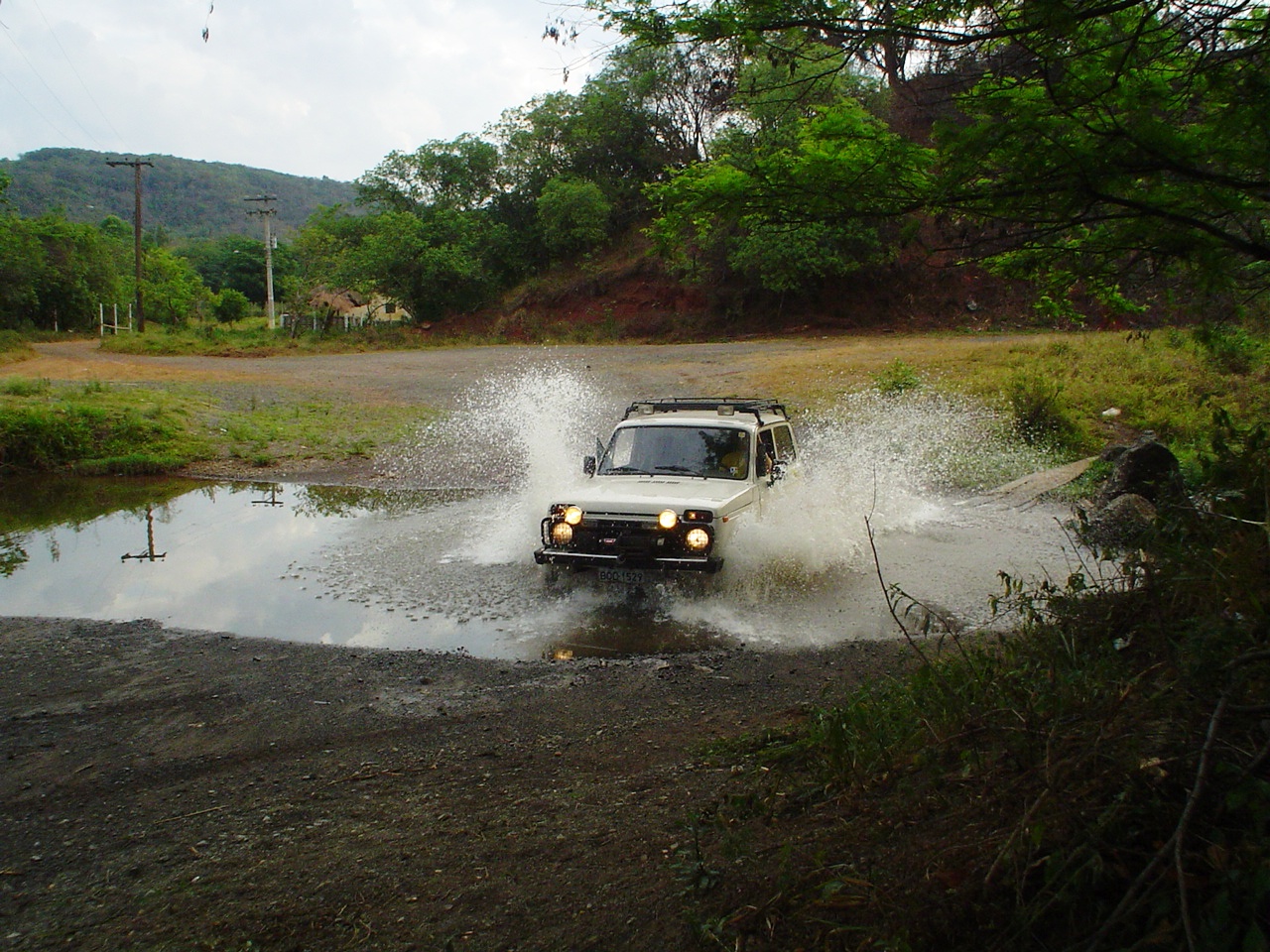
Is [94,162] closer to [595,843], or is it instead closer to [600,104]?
[600,104]

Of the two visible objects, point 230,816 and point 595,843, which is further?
point 230,816

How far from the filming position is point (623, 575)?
815 centimetres

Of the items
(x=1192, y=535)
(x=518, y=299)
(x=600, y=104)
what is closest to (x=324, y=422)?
(x=1192, y=535)

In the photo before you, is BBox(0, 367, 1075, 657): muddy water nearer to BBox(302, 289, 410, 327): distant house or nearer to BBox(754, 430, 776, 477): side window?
BBox(754, 430, 776, 477): side window

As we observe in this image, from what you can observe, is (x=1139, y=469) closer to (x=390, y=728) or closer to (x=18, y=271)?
(x=390, y=728)

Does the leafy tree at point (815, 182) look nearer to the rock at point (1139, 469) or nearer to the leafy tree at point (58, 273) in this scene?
the rock at point (1139, 469)

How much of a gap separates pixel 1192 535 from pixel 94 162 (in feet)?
703

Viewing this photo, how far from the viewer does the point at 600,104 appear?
2012 inches

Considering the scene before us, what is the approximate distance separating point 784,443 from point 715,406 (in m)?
0.93

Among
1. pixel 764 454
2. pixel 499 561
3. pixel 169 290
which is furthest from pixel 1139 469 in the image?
pixel 169 290

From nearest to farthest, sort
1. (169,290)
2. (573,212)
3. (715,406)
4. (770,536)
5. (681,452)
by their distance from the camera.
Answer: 1. (770,536)
2. (681,452)
3. (715,406)
4. (573,212)
5. (169,290)

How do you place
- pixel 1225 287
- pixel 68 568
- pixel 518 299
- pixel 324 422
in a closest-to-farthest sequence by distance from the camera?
pixel 1225 287 → pixel 68 568 → pixel 324 422 → pixel 518 299

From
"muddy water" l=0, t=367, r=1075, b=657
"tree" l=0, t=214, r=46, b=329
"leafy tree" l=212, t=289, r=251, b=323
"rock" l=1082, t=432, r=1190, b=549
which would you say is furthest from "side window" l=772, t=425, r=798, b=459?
"leafy tree" l=212, t=289, r=251, b=323

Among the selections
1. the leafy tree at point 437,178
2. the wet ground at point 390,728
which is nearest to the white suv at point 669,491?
the wet ground at point 390,728
